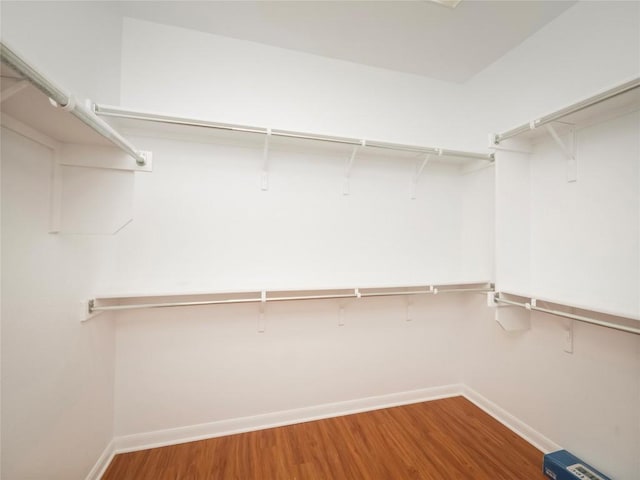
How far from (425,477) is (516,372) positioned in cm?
97

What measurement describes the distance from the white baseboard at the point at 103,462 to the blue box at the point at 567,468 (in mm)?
2500

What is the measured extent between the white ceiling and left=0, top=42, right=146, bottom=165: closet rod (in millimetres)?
1082

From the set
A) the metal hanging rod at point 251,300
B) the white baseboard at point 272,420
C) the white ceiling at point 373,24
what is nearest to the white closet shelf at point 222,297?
the metal hanging rod at point 251,300

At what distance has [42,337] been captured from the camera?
103 cm

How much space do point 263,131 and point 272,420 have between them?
1961 mm

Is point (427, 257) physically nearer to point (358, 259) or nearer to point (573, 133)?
point (358, 259)

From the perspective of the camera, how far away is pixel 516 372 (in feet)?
5.85

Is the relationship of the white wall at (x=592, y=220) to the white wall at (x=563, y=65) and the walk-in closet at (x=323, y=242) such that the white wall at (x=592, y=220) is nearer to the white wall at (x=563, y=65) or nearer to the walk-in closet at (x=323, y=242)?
the walk-in closet at (x=323, y=242)

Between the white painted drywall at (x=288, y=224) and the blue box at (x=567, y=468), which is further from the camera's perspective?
the white painted drywall at (x=288, y=224)

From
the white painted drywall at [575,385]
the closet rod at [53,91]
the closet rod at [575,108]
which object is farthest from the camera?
the white painted drywall at [575,385]

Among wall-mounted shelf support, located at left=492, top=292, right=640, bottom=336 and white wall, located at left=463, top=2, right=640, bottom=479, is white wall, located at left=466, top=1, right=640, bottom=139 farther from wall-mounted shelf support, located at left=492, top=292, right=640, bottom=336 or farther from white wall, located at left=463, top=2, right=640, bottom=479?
wall-mounted shelf support, located at left=492, top=292, right=640, bottom=336

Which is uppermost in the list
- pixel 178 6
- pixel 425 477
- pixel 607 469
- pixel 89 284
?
pixel 178 6

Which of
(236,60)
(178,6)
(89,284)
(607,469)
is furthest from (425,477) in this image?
(178,6)

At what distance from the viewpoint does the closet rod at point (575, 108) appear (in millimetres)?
1071
